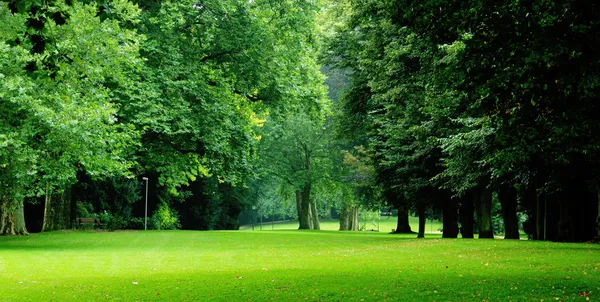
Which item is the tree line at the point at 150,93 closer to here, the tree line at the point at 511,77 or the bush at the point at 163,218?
the tree line at the point at 511,77

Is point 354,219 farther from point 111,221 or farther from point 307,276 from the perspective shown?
point 307,276

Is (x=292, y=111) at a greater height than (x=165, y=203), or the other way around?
(x=292, y=111)

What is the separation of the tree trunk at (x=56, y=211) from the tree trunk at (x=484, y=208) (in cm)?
2145

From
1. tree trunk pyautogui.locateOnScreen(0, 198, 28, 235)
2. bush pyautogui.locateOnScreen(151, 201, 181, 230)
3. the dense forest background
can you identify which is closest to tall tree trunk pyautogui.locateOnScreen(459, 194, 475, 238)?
the dense forest background

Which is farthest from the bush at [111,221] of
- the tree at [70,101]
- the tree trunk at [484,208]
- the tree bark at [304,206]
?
the tree trunk at [484,208]

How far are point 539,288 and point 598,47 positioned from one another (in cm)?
413

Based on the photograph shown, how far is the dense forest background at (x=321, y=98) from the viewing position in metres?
11.8

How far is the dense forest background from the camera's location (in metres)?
11.8

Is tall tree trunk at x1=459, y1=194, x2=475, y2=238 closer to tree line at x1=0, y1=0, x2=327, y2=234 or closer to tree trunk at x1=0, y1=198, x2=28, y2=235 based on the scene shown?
tree line at x1=0, y1=0, x2=327, y2=234

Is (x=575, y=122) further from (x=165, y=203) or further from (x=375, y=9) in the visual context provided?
(x=165, y=203)

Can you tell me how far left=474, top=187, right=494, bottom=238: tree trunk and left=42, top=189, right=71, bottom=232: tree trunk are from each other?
2145 cm

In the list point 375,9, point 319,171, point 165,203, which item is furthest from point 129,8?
point 319,171

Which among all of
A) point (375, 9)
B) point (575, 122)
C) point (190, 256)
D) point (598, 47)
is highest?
point (375, 9)

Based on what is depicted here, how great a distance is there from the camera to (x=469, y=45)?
11953 millimetres
